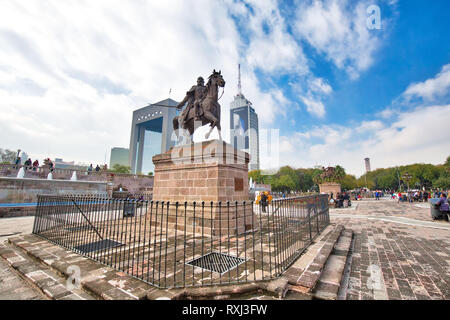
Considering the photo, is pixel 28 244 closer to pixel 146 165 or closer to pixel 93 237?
pixel 93 237

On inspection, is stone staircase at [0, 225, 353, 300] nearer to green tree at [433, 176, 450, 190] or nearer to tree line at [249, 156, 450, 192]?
tree line at [249, 156, 450, 192]

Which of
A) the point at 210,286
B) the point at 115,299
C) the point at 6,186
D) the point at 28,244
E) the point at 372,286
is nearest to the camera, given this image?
the point at 115,299

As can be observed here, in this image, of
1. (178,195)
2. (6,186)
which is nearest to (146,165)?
(6,186)

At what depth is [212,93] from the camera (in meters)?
7.11

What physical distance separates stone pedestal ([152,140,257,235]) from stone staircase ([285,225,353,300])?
2.12m

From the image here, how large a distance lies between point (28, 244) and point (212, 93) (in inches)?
284

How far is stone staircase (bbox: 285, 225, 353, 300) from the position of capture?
2.64 meters

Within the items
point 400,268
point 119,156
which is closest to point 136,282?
point 400,268

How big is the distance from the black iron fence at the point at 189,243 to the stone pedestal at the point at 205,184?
8 centimetres

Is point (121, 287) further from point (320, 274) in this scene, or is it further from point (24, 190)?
point (24, 190)

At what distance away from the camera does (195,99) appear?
7539 millimetres

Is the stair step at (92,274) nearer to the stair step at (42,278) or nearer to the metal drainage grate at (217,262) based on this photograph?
the stair step at (42,278)

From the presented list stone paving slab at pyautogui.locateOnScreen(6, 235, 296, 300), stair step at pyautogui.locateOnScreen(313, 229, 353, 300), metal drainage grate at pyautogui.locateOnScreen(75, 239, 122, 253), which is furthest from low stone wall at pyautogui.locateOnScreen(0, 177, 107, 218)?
stair step at pyautogui.locateOnScreen(313, 229, 353, 300)

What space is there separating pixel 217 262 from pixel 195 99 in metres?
6.13
